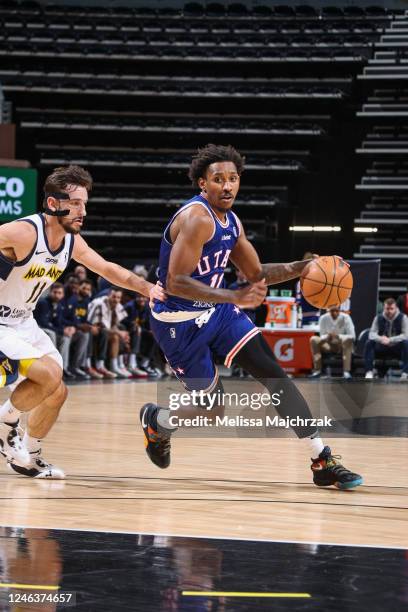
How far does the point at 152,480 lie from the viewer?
514 centimetres

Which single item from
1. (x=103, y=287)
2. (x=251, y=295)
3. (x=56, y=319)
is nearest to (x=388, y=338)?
(x=103, y=287)

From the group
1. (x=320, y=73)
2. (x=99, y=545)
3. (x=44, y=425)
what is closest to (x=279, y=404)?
(x=44, y=425)

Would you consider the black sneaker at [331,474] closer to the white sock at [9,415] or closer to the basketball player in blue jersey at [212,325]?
the basketball player in blue jersey at [212,325]

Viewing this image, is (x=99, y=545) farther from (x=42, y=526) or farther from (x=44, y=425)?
(x=44, y=425)

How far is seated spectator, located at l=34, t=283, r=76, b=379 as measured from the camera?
1305 centimetres

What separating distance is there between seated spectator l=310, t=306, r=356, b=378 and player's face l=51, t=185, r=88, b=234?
10262 mm

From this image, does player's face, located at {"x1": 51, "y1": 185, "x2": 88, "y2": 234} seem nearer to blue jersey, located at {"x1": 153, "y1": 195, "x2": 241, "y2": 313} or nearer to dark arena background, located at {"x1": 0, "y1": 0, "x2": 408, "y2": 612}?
blue jersey, located at {"x1": 153, "y1": 195, "x2": 241, "y2": 313}

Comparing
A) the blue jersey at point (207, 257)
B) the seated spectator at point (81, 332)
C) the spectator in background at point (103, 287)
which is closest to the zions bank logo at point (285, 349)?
the spectator in background at point (103, 287)

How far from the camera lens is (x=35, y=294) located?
5062 mm

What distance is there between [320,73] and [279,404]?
19.4 m

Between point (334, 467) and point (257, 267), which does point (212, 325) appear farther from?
point (334, 467)

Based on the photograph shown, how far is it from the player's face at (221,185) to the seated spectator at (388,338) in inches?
406

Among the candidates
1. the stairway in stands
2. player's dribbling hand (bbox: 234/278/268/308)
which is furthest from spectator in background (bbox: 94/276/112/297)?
player's dribbling hand (bbox: 234/278/268/308)

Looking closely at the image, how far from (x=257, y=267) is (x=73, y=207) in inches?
41.5
